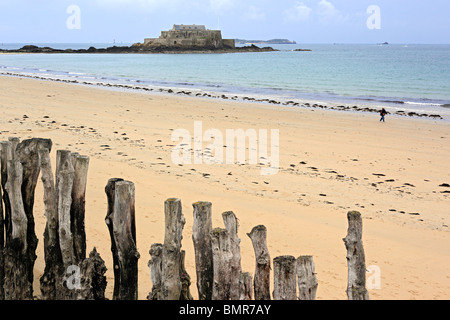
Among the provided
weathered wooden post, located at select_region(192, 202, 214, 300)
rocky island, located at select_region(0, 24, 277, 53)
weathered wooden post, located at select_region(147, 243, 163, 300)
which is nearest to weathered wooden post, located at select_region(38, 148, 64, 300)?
weathered wooden post, located at select_region(147, 243, 163, 300)

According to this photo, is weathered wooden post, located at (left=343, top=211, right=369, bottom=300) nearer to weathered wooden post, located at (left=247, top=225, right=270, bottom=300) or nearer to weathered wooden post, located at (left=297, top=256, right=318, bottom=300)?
weathered wooden post, located at (left=297, top=256, right=318, bottom=300)

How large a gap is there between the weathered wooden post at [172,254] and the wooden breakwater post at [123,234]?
0.38m

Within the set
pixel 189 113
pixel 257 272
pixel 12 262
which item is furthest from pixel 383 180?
pixel 189 113

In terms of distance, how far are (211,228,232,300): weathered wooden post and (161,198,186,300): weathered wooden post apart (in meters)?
0.30

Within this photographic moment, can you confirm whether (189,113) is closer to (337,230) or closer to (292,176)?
(292,176)

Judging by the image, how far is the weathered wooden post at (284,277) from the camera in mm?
3379

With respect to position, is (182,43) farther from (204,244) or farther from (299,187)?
(204,244)

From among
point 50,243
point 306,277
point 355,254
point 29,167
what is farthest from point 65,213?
point 355,254

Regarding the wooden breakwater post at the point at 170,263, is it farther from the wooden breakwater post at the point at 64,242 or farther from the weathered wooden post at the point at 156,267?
the wooden breakwater post at the point at 64,242

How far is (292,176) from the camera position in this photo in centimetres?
1008

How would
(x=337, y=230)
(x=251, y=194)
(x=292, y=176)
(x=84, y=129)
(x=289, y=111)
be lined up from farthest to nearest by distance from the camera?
(x=289, y=111) < (x=84, y=129) < (x=292, y=176) < (x=251, y=194) < (x=337, y=230)

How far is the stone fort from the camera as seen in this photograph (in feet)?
470
